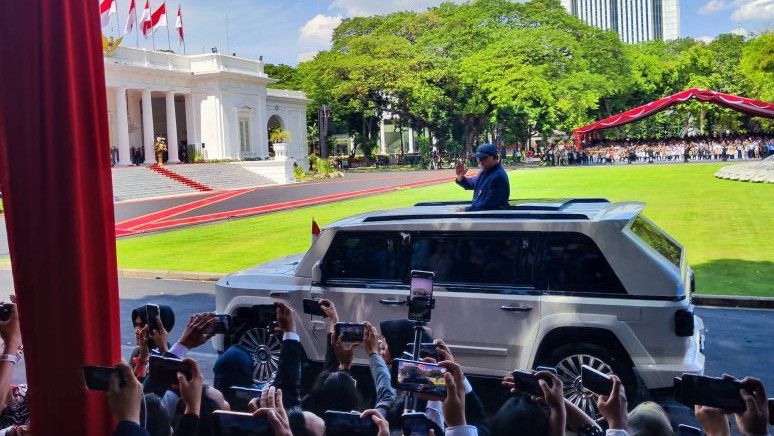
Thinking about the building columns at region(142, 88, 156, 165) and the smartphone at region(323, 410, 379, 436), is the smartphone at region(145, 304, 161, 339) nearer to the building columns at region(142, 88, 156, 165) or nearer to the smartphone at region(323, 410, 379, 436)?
the smartphone at region(323, 410, 379, 436)

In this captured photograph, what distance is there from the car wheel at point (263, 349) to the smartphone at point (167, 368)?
11.1 ft

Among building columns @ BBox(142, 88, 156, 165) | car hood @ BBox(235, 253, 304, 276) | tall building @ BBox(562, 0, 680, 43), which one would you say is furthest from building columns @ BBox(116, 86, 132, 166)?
car hood @ BBox(235, 253, 304, 276)

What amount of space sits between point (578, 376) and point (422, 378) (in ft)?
9.66

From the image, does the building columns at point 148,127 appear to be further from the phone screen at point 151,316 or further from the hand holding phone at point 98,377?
the hand holding phone at point 98,377

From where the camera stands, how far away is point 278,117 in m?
49.2

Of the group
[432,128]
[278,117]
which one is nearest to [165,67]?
[278,117]

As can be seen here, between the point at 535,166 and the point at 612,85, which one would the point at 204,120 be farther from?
the point at 612,85

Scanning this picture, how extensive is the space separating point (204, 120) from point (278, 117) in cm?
768

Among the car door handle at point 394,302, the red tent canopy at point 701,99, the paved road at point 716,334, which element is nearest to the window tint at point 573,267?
the car door handle at point 394,302

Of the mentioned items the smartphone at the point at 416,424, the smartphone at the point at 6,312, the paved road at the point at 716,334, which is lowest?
the paved road at the point at 716,334

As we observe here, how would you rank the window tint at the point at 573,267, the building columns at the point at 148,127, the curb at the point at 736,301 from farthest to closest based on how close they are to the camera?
1. the building columns at the point at 148,127
2. the curb at the point at 736,301
3. the window tint at the point at 573,267

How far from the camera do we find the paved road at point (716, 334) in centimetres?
640

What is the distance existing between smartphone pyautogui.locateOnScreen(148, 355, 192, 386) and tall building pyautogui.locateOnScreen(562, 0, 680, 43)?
15526mm

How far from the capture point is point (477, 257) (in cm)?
547
